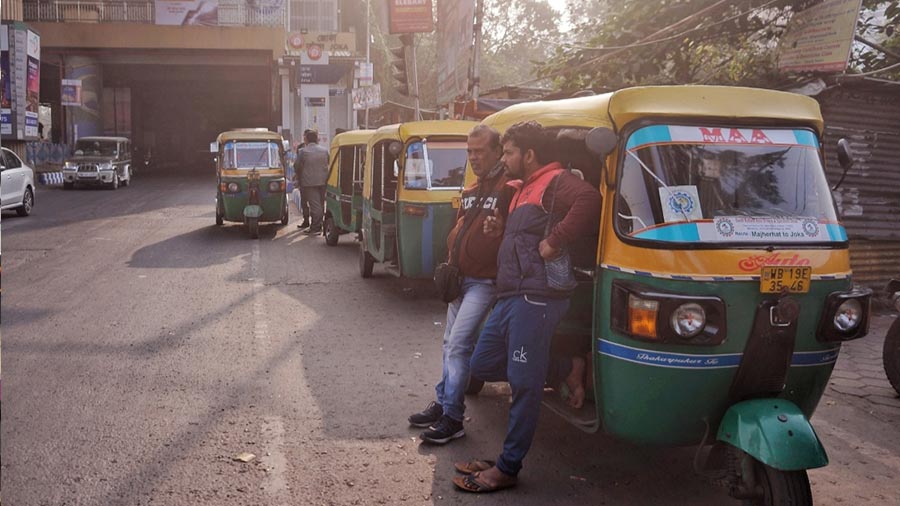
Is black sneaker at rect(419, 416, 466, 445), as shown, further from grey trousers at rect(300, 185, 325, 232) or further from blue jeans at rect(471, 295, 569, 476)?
grey trousers at rect(300, 185, 325, 232)

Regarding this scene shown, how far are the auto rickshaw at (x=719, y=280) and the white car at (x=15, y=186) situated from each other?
54.8ft

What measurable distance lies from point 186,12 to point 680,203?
3823 cm

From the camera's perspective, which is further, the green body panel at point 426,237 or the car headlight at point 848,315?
the green body panel at point 426,237

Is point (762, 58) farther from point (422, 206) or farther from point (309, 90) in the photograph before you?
point (309, 90)

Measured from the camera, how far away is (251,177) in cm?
1568

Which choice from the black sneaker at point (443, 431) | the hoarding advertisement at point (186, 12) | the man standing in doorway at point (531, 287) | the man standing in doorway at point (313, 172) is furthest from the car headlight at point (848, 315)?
the hoarding advertisement at point (186, 12)

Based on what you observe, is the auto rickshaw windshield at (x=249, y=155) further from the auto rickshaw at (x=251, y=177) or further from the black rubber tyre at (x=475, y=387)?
the black rubber tyre at (x=475, y=387)

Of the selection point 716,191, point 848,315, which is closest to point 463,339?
point 716,191

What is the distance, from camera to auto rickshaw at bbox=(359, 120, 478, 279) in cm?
934

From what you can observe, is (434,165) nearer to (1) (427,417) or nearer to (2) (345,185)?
(2) (345,185)

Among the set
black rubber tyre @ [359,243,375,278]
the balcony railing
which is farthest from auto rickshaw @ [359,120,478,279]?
the balcony railing

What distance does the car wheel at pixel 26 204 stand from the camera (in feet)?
60.4

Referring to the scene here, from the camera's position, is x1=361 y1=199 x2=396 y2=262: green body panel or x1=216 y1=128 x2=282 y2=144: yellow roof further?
x1=216 y1=128 x2=282 y2=144: yellow roof

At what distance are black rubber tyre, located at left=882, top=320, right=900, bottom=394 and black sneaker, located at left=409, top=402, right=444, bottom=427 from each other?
3720mm
